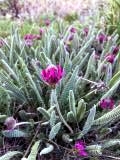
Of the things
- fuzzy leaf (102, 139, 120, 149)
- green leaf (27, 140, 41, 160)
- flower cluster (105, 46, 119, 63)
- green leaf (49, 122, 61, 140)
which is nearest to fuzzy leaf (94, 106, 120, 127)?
fuzzy leaf (102, 139, 120, 149)

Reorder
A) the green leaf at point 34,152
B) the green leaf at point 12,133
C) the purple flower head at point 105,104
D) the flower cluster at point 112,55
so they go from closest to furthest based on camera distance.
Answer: the green leaf at point 34,152 → the green leaf at point 12,133 → the purple flower head at point 105,104 → the flower cluster at point 112,55

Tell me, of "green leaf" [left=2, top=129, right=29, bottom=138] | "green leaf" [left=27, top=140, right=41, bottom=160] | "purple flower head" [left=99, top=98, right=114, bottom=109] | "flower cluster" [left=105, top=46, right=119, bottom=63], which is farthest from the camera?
"flower cluster" [left=105, top=46, right=119, bottom=63]

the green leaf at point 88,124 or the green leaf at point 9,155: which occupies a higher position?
the green leaf at point 88,124

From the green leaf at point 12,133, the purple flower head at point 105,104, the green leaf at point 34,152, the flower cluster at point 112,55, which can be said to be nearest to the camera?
the green leaf at point 34,152

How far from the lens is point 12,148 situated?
2580 millimetres

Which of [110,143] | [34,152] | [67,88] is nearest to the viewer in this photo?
[34,152]

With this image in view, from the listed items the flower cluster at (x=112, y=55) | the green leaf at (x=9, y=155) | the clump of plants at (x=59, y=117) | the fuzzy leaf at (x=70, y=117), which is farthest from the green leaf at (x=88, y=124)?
the flower cluster at (x=112, y=55)

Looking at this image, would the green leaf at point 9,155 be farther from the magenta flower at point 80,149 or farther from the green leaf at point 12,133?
the magenta flower at point 80,149

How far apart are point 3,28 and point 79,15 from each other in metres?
1.97

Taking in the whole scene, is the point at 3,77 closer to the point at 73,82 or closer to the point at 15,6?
the point at 73,82

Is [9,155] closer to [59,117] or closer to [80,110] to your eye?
[59,117]

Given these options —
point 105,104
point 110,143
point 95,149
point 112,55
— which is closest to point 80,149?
point 95,149

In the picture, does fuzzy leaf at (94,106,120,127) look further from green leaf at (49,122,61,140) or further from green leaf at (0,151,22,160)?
green leaf at (0,151,22,160)

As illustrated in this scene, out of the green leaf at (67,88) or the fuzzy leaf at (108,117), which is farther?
the green leaf at (67,88)
